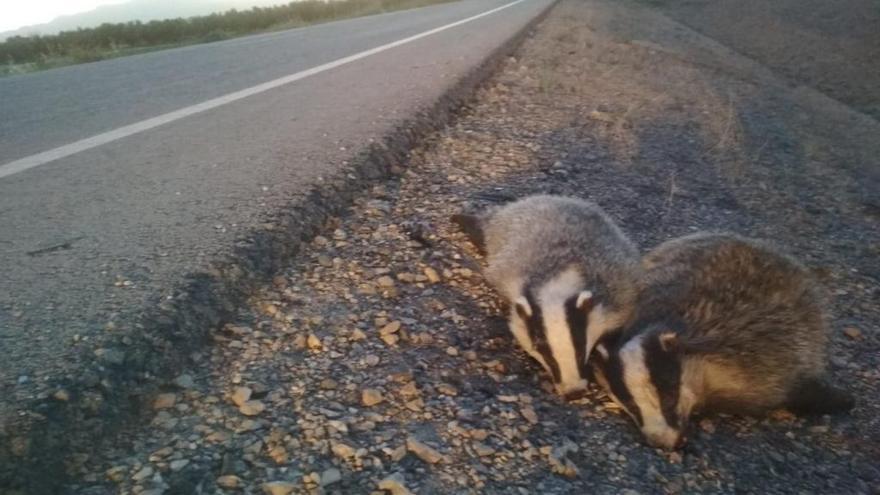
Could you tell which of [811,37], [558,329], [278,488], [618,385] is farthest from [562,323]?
[811,37]

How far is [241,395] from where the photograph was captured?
205 cm

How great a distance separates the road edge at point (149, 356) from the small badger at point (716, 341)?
1363mm

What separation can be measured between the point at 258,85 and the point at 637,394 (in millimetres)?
4841

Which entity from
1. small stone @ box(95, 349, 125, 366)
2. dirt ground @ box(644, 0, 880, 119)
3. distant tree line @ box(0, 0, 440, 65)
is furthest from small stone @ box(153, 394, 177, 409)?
distant tree line @ box(0, 0, 440, 65)

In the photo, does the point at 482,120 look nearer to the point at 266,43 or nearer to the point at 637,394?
the point at 637,394

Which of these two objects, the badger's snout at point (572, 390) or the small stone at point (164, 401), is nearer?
the small stone at point (164, 401)

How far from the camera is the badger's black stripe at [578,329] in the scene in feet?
8.88

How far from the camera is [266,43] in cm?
1127

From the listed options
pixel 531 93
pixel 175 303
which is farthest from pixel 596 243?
pixel 531 93

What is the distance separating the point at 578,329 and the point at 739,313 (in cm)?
72

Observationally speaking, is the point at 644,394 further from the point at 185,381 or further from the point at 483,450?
the point at 185,381

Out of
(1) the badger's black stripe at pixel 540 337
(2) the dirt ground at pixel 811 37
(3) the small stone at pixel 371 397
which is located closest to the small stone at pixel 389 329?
(3) the small stone at pixel 371 397

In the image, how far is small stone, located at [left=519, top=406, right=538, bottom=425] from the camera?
226cm

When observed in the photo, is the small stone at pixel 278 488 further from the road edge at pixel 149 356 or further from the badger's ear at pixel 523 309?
the badger's ear at pixel 523 309
